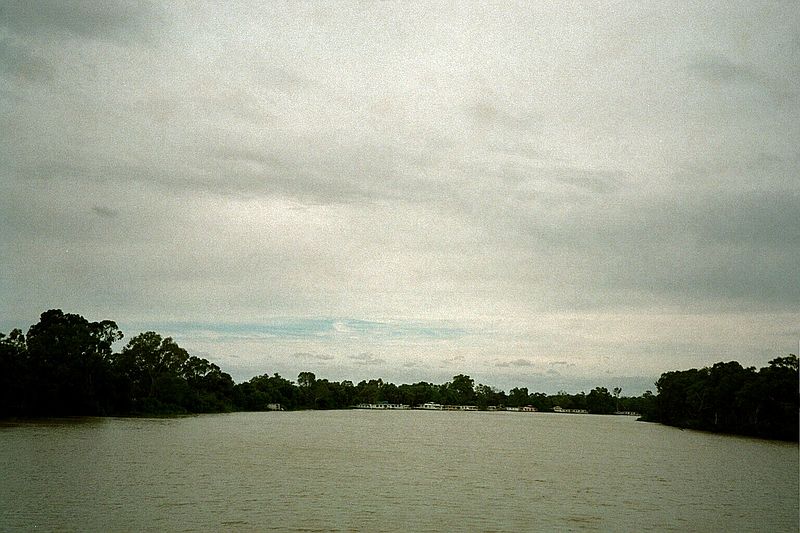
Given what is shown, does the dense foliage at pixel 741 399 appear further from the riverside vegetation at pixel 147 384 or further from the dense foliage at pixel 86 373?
the dense foliage at pixel 86 373

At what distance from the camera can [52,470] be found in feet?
109

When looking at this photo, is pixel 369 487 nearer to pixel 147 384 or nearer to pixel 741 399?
pixel 741 399

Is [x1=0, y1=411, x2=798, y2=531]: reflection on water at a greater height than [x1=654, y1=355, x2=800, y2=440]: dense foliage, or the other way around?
[x1=654, y1=355, x2=800, y2=440]: dense foliage

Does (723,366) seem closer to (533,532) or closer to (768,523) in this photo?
(768,523)

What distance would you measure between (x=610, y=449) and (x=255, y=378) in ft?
413

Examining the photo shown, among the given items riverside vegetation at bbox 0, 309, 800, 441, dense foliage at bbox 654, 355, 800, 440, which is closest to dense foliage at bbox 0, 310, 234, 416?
riverside vegetation at bbox 0, 309, 800, 441

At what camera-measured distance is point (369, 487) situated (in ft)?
Result: 104

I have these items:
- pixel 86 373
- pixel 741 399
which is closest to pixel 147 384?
pixel 86 373

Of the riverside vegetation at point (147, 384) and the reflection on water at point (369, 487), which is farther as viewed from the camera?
the riverside vegetation at point (147, 384)

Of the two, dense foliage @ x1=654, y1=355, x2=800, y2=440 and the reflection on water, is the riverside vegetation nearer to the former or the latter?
dense foliage @ x1=654, y1=355, x2=800, y2=440

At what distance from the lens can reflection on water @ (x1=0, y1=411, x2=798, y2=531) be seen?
24.2 metres

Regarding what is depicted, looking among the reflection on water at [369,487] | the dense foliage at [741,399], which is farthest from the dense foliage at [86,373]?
the dense foliage at [741,399]

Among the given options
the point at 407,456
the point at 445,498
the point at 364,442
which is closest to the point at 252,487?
the point at 445,498

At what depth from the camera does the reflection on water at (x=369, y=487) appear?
24.2m
